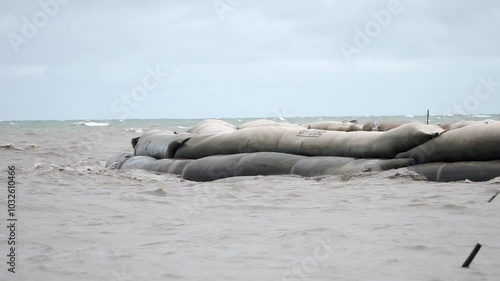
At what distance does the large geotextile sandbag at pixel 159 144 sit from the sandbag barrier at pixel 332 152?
20 millimetres

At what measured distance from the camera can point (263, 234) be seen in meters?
6.59

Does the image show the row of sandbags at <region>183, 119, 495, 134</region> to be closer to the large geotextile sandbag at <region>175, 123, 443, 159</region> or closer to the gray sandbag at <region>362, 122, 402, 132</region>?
the gray sandbag at <region>362, 122, 402, 132</region>

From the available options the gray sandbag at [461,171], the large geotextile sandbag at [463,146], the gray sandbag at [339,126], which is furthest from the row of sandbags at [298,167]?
the gray sandbag at [339,126]

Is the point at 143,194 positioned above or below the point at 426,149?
A: below

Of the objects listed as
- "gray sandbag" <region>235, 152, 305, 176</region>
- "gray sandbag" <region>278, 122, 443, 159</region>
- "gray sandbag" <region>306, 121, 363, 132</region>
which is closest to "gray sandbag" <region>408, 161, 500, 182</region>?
"gray sandbag" <region>278, 122, 443, 159</region>

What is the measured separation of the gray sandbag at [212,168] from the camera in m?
11.6

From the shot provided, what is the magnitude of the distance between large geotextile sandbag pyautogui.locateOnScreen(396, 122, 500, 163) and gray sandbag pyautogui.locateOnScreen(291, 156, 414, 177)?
0.23 m

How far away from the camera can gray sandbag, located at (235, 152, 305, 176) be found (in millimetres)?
11172

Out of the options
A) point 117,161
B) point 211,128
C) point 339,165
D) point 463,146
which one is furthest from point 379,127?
point 117,161

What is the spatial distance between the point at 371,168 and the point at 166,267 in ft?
17.9

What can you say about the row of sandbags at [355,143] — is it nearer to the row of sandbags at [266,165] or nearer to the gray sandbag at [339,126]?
the row of sandbags at [266,165]

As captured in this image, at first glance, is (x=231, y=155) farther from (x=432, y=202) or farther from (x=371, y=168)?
(x=432, y=202)

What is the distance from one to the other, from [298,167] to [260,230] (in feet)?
14.0

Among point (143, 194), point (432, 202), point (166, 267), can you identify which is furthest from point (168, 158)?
point (166, 267)
